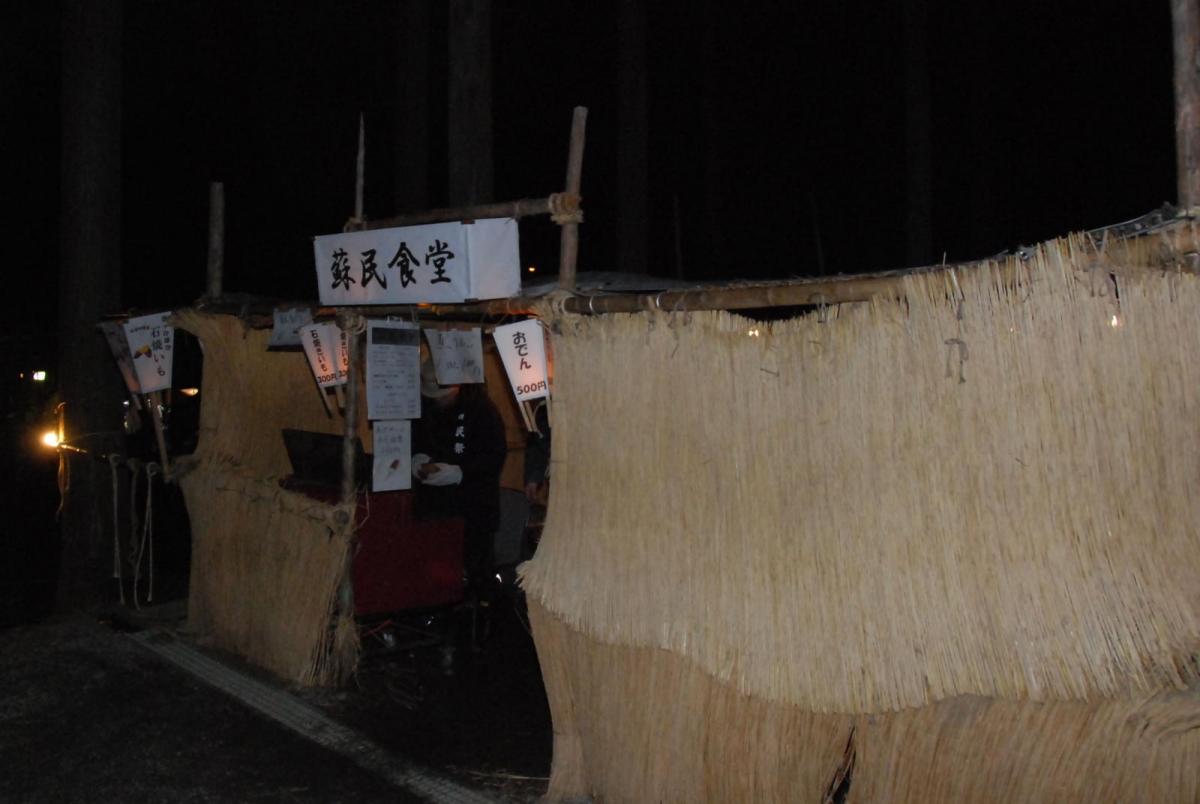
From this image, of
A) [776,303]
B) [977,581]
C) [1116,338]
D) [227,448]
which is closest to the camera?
[1116,338]

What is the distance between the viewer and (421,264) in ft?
18.4

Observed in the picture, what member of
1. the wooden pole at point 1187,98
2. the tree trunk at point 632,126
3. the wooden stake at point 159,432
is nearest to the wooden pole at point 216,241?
the wooden stake at point 159,432

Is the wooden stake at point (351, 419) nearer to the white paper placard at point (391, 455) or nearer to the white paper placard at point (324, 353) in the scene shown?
the white paper placard at point (391, 455)

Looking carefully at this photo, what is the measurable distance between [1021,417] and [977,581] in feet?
1.76

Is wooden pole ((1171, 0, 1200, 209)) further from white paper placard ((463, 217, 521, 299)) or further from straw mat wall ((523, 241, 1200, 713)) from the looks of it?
white paper placard ((463, 217, 521, 299))

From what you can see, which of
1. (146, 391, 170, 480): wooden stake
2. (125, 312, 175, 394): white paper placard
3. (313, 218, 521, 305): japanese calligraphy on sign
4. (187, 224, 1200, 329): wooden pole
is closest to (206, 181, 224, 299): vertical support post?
(125, 312, 175, 394): white paper placard

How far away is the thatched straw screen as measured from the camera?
112 inches

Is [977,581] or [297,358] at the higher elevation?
[297,358]

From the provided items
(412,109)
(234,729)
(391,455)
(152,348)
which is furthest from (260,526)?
(412,109)

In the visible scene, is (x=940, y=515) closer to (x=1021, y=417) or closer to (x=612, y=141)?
(x=1021, y=417)

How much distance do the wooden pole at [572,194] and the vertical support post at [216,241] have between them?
4.07m

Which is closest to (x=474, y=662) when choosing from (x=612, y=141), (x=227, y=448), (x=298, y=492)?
(x=298, y=492)

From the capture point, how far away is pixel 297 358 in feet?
25.6

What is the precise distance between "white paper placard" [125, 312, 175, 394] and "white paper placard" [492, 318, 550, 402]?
385 centimetres
